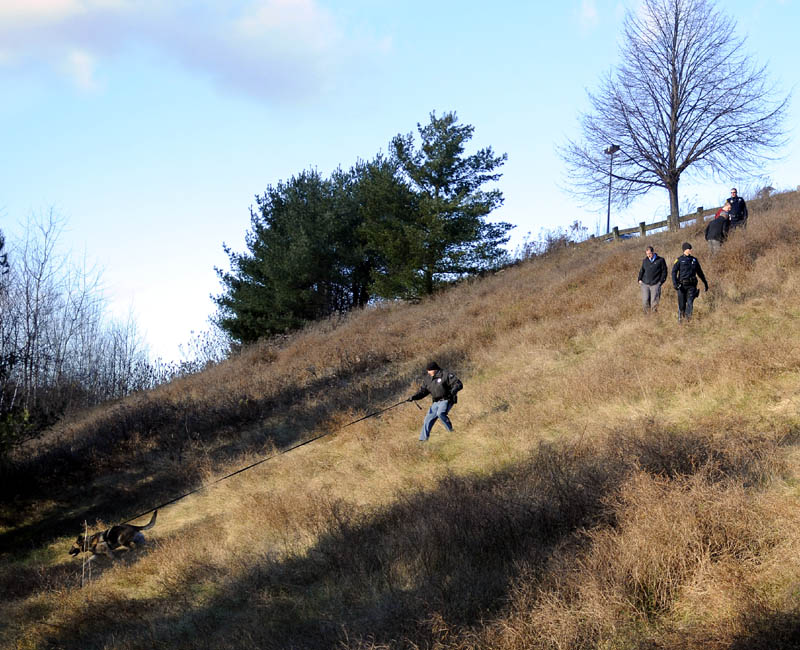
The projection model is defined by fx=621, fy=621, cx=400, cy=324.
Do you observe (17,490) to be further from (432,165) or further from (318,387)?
(432,165)

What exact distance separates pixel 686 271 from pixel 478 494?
7.91 meters

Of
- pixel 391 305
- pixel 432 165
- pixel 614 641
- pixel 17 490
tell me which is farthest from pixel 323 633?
pixel 432 165

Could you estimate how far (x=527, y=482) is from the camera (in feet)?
23.7

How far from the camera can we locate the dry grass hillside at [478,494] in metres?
4.87

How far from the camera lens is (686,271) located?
41.2 ft

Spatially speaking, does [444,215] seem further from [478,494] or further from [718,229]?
[478,494]

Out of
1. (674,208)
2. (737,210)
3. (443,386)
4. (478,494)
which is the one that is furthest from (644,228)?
(478,494)

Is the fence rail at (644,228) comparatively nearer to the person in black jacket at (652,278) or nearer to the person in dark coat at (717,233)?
the person in dark coat at (717,233)

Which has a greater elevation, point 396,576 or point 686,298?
point 686,298

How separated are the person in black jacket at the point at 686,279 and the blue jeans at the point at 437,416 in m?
5.71

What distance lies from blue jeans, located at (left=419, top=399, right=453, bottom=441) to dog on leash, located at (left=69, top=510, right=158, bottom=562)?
4.36 meters

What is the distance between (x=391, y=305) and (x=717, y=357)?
16.4 meters

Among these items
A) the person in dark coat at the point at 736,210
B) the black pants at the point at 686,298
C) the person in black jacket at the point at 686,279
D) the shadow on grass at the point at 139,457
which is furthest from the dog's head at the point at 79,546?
the person in dark coat at the point at 736,210

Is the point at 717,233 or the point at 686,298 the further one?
the point at 717,233
